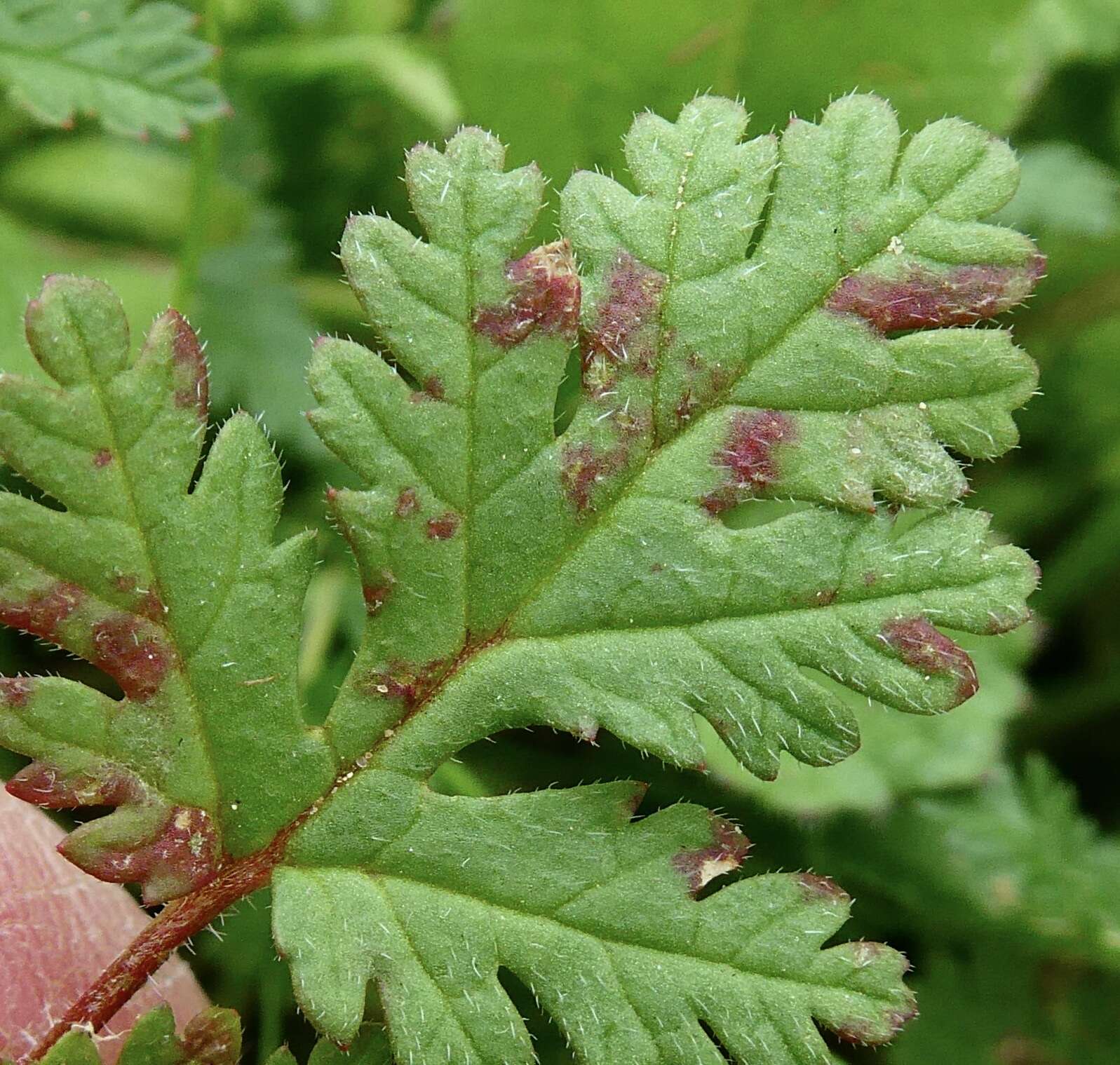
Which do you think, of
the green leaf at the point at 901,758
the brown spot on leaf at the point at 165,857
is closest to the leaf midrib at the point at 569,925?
the brown spot on leaf at the point at 165,857

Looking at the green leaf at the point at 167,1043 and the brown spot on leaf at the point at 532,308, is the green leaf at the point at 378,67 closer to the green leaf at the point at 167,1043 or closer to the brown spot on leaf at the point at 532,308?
the brown spot on leaf at the point at 532,308

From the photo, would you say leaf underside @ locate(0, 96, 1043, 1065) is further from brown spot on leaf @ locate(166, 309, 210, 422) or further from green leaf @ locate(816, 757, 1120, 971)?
green leaf @ locate(816, 757, 1120, 971)

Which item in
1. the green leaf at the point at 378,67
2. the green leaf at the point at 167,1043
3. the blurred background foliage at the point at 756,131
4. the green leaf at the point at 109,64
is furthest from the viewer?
the green leaf at the point at 378,67

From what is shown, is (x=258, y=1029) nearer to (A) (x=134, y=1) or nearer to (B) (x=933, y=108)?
(A) (x=134, y=1)

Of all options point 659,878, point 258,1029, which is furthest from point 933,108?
point 258,1029

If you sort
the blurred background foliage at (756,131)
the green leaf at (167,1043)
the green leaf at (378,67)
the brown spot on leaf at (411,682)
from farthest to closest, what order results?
the green leaf at (378,67)
the blurred background foliage at (756,131)
the brown spot on leaf at (411,682)
the green leaf at (167,1043)

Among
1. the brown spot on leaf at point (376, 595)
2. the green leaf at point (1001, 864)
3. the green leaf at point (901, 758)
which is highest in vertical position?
the brown spot on leaf at point (376, 595)

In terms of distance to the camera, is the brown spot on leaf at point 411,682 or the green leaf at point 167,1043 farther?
the brown spot on leaf at point 411,682

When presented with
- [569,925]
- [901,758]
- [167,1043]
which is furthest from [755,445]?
[901,758]

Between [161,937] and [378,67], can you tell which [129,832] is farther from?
[378,67]
